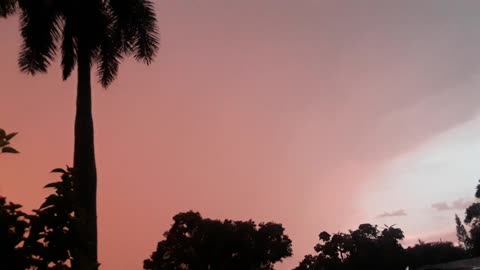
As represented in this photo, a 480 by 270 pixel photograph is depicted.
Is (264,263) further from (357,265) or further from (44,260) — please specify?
(44,260)

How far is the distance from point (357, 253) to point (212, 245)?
77.1ft

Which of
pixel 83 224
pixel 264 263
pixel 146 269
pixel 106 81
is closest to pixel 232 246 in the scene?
pixel 264 263

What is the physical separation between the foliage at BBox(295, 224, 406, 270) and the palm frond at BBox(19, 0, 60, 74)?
2123 inches

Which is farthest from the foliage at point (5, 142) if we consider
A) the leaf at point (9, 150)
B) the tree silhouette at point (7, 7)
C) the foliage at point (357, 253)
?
the foliage at point (357, 253)

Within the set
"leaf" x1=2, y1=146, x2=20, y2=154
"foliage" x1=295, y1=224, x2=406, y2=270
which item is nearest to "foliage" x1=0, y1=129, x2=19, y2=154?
"leaf" x1=2, y1=146, x2=20, y2=154

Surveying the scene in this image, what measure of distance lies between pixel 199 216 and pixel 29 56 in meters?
38.5

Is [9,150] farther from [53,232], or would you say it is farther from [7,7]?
[7,7]

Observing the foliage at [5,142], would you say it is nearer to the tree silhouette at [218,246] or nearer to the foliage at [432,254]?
the tree silhouette at [218,246]

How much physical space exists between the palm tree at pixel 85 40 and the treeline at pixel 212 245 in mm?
8478

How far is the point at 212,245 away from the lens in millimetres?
52406

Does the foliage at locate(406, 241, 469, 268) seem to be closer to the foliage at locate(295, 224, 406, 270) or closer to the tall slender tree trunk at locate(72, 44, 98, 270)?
the foliage at locate(295, 224, 406, 270)

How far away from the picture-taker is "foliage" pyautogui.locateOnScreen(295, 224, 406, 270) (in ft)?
215

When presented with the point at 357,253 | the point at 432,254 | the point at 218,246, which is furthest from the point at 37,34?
the point at 432,254

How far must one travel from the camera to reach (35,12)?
1669 centimetres
